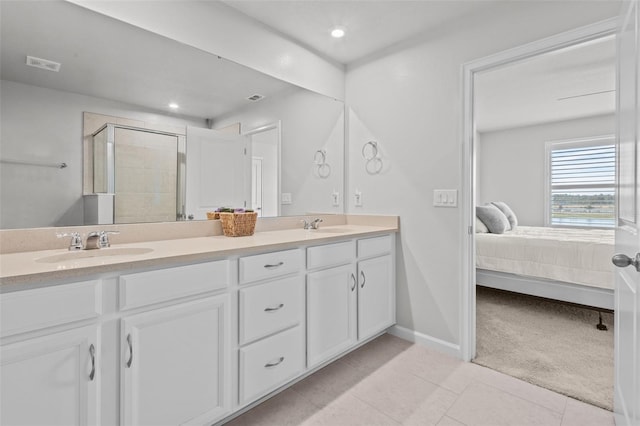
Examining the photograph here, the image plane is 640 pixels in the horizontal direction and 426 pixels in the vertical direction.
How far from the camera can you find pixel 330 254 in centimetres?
199

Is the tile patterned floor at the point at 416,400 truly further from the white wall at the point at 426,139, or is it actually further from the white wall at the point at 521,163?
the white wall at the point at 521,163

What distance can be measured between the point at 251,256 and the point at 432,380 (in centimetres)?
134

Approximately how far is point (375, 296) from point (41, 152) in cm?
208

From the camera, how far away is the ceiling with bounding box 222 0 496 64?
205 centimetres

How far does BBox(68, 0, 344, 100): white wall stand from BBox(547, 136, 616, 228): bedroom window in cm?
451

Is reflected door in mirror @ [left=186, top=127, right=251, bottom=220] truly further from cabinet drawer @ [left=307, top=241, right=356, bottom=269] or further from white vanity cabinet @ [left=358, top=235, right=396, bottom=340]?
white vanity cabinet @ [left=358, top=235, right=396, bottom=340]

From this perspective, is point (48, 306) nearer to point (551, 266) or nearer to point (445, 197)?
point (445, 197)

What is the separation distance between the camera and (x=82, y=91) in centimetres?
160

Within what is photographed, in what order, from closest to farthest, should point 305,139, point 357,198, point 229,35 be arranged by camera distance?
1. point 229,35
2. point 305,139
3. point 357,198

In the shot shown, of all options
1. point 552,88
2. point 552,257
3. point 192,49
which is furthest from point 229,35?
point 552,88

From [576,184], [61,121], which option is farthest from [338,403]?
[576,184]

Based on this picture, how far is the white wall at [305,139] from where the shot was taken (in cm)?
242

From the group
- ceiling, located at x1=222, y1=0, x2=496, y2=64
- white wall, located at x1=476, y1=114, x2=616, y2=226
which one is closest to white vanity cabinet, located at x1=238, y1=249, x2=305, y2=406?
ceiling, located at x1=222, y1=0, x2=496, y2=64

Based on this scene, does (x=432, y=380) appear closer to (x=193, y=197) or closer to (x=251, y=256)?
(x=251, y=256)
